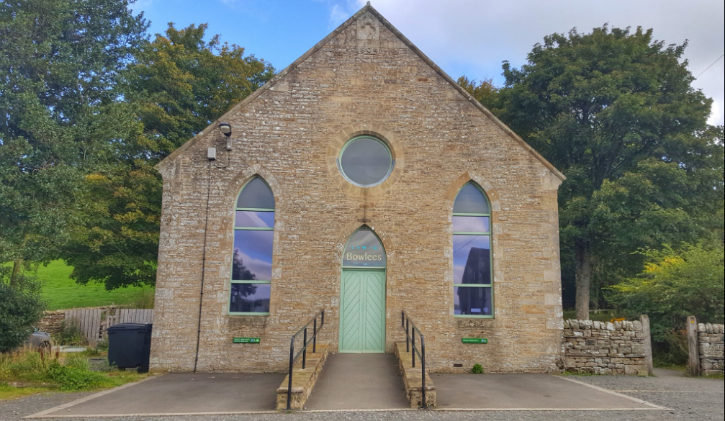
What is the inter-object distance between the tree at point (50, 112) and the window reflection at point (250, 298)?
510 cm

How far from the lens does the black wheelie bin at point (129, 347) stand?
11.2m

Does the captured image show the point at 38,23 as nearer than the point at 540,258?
No

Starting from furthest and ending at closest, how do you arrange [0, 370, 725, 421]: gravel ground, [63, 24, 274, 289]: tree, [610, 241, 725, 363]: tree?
[63, 24, 274, 289]: tree < [610, 241, 725, 363]: tree < [0, 370, 725, 421]: gravel ground

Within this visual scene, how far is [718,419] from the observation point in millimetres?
6934

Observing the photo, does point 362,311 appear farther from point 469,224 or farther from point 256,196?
point 256,196

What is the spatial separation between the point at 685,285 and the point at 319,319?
8396 mm

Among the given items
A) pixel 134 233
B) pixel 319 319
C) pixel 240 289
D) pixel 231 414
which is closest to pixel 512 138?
pixel 319 319

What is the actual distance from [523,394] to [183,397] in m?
6.04

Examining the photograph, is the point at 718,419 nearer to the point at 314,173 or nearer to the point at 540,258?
the point at 540,258

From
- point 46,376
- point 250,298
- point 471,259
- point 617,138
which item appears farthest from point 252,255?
point 617,138

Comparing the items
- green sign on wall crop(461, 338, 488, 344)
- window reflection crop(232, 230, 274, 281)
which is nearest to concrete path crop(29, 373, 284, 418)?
window reflection crop(232, 230, 274, 281)

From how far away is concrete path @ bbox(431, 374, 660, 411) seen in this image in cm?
774

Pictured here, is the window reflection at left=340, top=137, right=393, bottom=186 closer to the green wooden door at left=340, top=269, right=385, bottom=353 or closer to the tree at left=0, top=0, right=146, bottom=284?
the green wooden door at left=340, top=269, right=385, bottom=353

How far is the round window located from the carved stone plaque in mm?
2301
